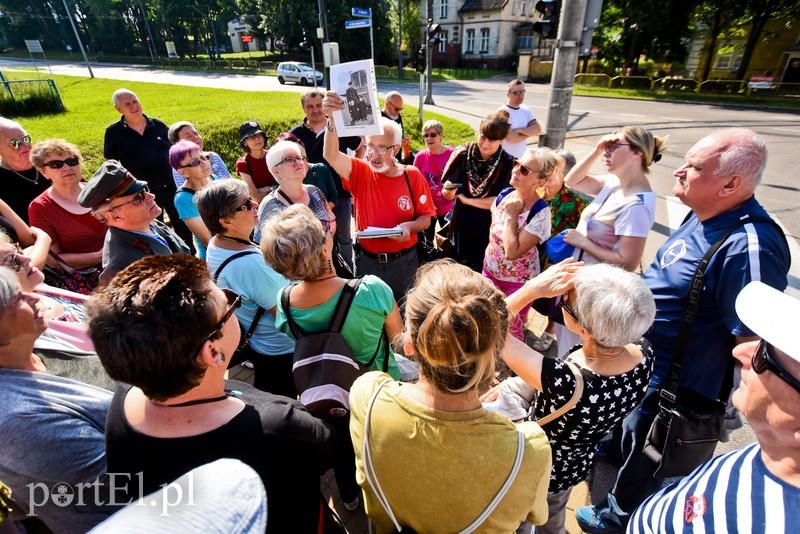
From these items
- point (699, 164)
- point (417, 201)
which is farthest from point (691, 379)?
point (417, 201)

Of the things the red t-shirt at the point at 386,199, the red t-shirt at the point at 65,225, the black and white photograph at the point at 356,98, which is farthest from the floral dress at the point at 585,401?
the red t-shirt at the point at 65,225

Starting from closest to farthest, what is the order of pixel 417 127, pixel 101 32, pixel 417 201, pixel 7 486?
pixel 7 486, pixel 417 201, pixel 417 127, pixel 101 32

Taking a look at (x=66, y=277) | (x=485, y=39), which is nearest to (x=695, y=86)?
(x=485, y=39)

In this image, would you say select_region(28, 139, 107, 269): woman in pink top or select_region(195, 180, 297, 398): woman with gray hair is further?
select_region(28, 139, 107, 269): woman in pink top

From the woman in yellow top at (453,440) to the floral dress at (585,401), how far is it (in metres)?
0.38

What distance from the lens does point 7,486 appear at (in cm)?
126

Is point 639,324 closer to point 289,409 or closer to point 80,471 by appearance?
point 289,409

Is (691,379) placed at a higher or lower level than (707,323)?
lower

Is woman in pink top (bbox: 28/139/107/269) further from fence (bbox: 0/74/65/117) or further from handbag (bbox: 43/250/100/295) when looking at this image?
fence (bbox: 0/74/65/117)

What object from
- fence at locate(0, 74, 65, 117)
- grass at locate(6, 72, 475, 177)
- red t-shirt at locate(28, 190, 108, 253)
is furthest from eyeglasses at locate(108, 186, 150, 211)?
fence at locate(0, 74, 65, 117)

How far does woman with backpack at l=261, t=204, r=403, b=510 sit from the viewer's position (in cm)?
181

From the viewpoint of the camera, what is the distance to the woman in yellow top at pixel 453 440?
1.10 metres

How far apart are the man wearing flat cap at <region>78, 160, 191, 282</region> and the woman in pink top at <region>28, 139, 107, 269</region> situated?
0.83m

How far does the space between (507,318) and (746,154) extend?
1.58m
